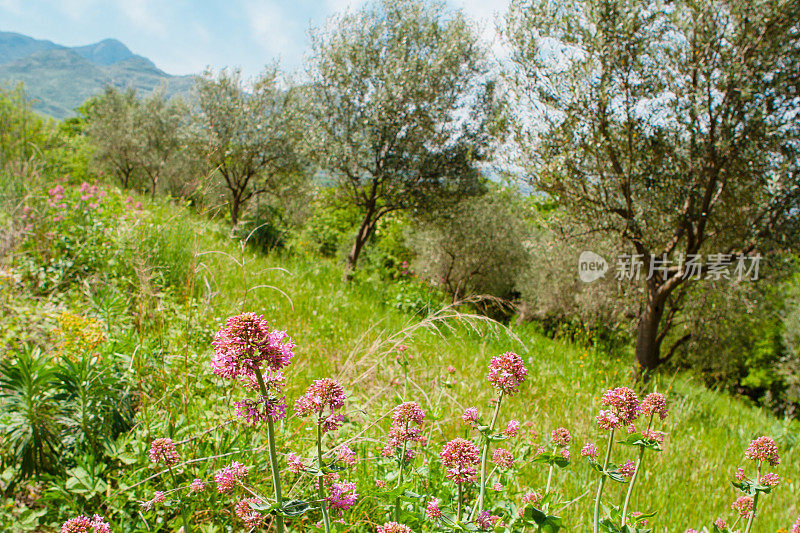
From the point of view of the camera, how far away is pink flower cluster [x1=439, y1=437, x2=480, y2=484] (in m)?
1.35

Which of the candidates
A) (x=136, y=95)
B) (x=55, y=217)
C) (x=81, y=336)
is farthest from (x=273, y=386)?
(x=136, y=95)

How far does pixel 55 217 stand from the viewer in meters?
6.03

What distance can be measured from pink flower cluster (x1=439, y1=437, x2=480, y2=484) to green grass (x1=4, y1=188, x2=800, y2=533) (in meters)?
0.52

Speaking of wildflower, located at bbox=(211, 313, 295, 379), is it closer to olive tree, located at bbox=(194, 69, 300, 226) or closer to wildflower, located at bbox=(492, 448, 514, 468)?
wildflower, located at bbox=(492, 448, 514, 468)

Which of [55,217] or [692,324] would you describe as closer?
[55,217]

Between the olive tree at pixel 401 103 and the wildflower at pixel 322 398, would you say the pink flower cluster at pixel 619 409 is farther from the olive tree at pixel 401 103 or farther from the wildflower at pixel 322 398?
the olive tree at pixel 401 103

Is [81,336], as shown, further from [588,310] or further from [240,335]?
[588,310]

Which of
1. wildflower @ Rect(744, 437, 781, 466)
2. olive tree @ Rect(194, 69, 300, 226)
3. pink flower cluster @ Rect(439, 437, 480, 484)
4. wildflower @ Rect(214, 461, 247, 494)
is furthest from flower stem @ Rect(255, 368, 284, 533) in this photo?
olive tree @ Rect(194, 69, 300, 226)

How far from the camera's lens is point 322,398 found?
136 centimetres

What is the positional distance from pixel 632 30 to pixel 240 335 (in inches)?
308

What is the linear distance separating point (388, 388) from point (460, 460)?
→ 2.50 metres

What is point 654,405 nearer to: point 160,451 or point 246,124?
point 160,451

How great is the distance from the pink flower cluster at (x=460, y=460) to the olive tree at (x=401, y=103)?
10.9 meters

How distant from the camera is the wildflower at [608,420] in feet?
4.52
